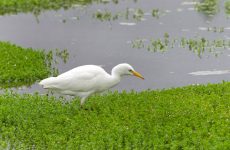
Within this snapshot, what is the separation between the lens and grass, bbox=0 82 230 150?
1217 centimetres

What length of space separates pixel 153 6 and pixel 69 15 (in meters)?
5.85

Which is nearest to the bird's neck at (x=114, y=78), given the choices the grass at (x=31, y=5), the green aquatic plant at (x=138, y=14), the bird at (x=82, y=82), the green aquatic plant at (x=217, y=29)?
the bird at (x=82, y=82)

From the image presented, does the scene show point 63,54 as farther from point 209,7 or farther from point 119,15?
point 209,7

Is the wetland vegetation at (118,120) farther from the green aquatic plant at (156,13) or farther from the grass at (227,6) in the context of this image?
the grass at (227,6)

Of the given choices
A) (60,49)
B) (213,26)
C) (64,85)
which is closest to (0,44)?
(60,49)

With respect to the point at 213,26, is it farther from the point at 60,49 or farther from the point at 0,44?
the point at 0,44

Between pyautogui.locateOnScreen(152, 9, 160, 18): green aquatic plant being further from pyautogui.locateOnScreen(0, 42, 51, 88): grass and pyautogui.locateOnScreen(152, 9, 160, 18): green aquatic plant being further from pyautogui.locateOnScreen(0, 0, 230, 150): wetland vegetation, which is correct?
pyautogui.locateOnScreen(0, 0, 230, 150): wetland vegetation

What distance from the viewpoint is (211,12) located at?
31312 millimetres

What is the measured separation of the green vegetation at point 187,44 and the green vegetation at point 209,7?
653 centimetres

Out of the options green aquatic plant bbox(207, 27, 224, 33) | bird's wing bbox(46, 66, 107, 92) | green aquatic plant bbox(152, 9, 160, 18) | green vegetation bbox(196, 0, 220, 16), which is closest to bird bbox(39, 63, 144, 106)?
bird's wing bbox(46, 66, 107, 92)

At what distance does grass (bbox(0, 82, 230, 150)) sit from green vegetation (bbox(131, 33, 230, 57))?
7640 millimetres

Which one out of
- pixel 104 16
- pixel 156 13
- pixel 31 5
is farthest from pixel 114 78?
pixel 31 5

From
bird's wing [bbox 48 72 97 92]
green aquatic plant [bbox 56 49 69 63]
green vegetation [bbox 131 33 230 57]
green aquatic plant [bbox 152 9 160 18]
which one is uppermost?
green aquatic plant [bbox 152 9 160 18]

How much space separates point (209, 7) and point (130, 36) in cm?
854
